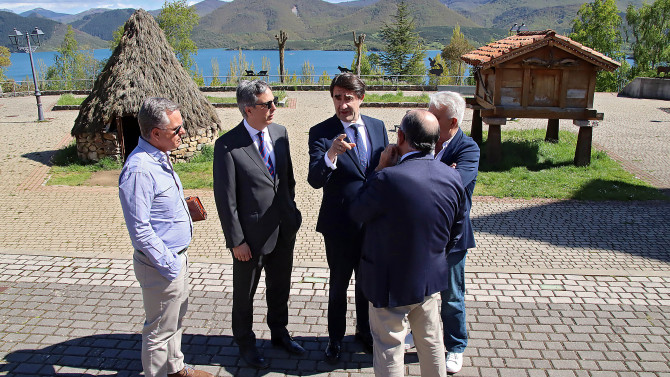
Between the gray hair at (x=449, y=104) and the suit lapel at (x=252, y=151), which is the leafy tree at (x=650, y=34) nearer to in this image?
the gray hair at (x=449, y=104)

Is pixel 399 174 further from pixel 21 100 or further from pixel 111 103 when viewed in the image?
pixel 21 100

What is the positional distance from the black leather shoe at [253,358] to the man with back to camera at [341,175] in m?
0.51

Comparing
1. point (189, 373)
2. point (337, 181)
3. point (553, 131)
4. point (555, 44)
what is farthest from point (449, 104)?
point (553, 131)

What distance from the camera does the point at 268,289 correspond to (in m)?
4.25

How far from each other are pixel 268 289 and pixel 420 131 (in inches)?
78.7

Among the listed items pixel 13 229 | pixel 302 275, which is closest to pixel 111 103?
pixel 13 229

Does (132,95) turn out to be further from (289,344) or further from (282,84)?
(282,84)

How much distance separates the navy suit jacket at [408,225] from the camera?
9.72ft

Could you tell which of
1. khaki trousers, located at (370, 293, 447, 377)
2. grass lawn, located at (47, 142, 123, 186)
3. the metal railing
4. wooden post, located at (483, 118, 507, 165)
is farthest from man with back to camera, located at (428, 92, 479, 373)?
A: the metal railing

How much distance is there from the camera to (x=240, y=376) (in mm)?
3945

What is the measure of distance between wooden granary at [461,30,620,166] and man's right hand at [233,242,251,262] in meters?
8.35

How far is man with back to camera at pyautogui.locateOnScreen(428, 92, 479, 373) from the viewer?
372 centimetres

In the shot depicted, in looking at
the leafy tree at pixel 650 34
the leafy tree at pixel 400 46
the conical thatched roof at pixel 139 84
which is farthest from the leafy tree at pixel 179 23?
the leafy tree at pixel 650 34

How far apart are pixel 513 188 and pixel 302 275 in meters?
5.99
